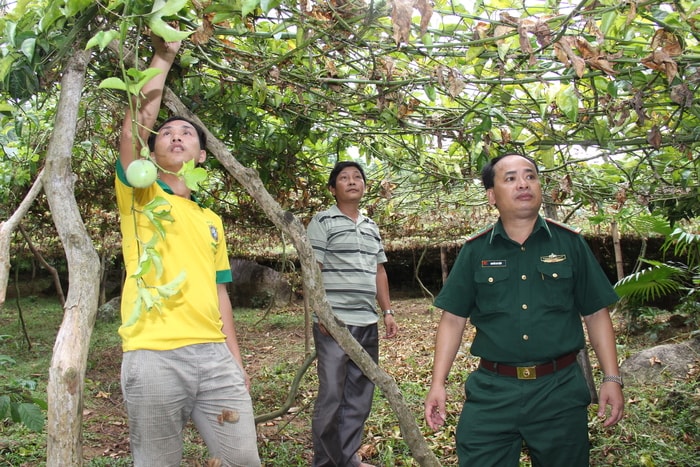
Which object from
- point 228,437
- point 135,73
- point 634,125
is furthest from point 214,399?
point 634,125

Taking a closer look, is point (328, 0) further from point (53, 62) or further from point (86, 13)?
point (53, 62)

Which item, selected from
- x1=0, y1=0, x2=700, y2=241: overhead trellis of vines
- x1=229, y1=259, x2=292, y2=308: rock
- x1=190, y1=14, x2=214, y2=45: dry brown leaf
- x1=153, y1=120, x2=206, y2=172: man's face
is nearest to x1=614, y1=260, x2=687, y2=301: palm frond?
x1=0, y1=0, x2=700, y2=241: overhead trellis of vines

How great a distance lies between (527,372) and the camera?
2.29 m

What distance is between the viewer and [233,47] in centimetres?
239

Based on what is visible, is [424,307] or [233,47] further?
[424,307]

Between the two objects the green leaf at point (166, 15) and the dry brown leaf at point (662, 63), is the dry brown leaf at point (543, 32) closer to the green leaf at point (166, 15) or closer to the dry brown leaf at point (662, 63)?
the dry brown leaf at point (662, 63)

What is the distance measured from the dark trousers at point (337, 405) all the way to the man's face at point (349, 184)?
774 mm

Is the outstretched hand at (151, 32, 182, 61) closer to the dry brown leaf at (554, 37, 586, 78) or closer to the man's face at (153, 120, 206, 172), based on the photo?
the man's face at (153, 120, 206, 172)

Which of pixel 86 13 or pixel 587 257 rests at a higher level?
pixel 86 13

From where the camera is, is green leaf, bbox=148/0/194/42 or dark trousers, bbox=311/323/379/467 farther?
dark trousers, bbox=311/323/379/467

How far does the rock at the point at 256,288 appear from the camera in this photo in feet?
38.3

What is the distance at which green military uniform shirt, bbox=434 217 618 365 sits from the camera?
2.31 m

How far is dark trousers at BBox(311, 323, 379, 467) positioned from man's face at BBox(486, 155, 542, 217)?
1.37 meters

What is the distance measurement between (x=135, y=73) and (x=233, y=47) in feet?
3.32
